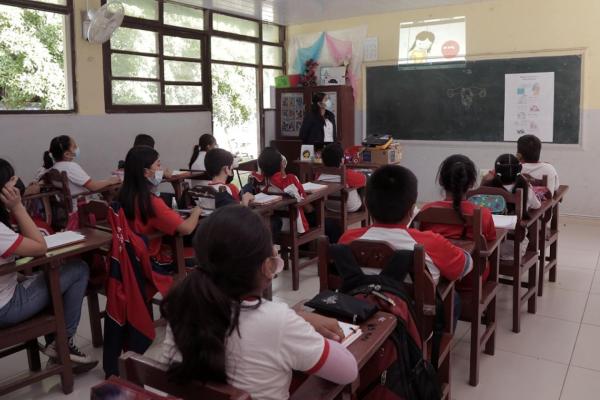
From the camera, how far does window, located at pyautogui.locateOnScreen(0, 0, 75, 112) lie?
14.8 feet

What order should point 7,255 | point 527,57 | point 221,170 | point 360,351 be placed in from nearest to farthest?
1. point 360,351
2. point 7,255
3. point 221,170
4. point 527,57

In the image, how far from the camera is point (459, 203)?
235 cm

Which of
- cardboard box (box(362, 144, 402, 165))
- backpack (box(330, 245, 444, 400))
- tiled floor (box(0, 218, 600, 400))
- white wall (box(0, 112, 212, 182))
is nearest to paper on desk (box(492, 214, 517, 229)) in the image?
tiled floor (box(0, 218, 600, 400))

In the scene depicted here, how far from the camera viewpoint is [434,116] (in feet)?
20.9

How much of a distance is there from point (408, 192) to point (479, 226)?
511 mm

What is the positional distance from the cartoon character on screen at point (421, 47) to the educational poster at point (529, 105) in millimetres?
978

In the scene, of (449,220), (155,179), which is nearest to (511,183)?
(449,220)

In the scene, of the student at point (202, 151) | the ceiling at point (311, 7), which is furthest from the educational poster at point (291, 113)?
the student at point (202, 151)

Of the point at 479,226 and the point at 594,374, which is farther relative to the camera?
the point at 594,374

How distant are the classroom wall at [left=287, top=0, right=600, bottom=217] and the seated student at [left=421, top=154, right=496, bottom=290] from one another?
12.2ft

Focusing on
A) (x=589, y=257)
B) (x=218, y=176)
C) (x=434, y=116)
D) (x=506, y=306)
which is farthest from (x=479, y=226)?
(x=434, y=116)

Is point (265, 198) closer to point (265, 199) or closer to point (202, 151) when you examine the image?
point (265, 199)

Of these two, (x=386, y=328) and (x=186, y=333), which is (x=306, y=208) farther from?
(x=186, y=333)

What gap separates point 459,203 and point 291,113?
508 centimetres
